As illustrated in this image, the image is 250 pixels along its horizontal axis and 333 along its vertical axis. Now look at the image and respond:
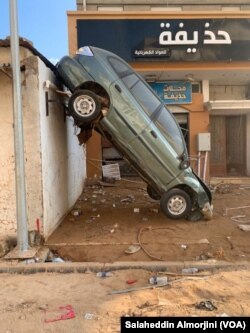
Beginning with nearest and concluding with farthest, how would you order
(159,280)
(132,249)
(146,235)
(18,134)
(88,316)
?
(88,316)
(159,280)
(18,134)
(132,249)
(146,235)

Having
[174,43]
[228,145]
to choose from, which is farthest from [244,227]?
[228,145]

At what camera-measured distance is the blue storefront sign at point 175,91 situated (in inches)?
581

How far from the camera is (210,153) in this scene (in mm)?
15797

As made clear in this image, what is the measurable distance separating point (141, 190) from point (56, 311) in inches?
311

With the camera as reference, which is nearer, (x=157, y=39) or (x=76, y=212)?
(x=76, y=212)

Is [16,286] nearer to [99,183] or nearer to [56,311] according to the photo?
[56,311]

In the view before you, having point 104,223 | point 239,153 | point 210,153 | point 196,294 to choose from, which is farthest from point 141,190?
point 196,294

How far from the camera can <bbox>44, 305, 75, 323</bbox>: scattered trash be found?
360 cm

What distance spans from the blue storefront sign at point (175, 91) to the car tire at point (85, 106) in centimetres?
858

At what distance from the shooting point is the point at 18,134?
5355 mm

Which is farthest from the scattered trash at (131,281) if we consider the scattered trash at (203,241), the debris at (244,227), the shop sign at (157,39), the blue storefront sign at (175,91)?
the blue storefront sign at (175,91)

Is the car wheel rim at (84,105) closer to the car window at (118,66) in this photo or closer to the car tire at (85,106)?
the car tire at (85,106)

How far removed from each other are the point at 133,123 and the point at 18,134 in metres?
2.21

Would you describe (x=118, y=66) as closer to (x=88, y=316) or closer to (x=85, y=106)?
(x=85, y=106)
